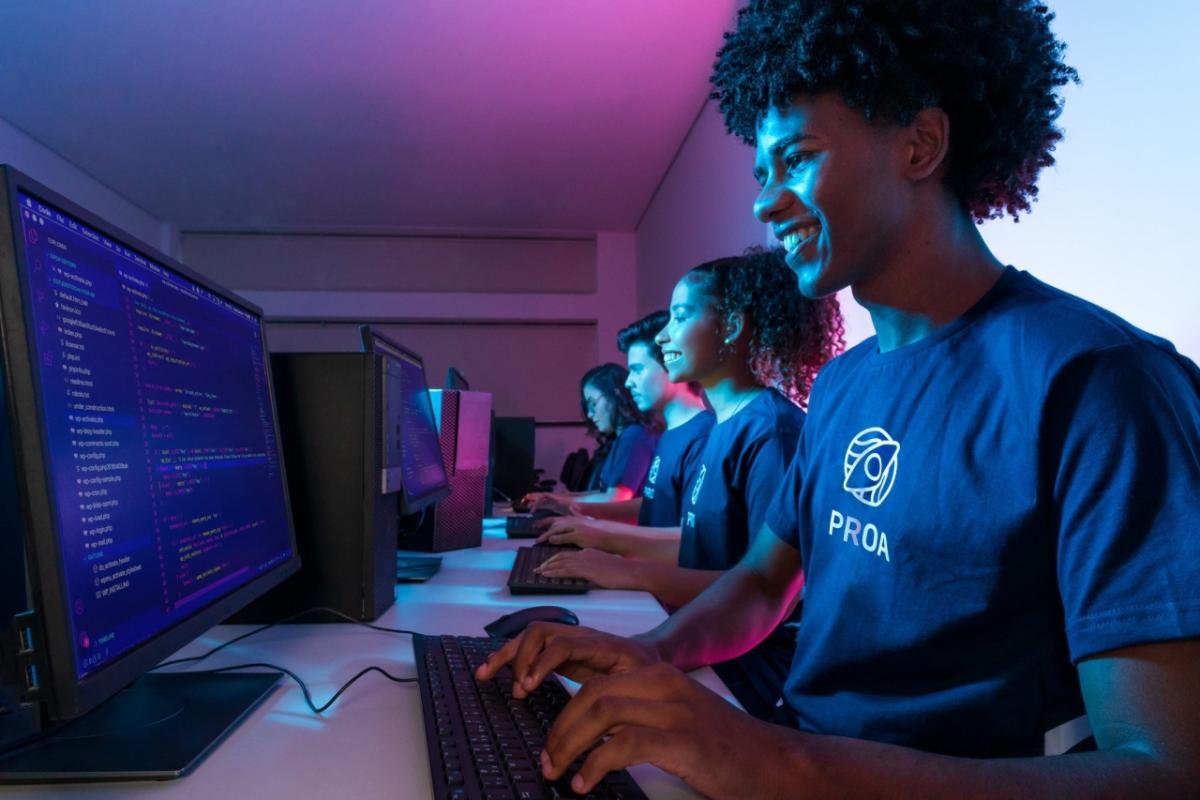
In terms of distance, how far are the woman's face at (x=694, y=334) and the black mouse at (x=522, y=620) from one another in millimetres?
985

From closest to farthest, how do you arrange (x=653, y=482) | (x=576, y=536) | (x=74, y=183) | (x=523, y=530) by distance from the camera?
(x=576, y=536) → (x=523, y=530) → (x=653, y=482) → (x=74, y=183)

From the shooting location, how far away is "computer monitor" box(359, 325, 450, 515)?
1105 mm

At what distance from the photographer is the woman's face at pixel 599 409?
3783 millimetres

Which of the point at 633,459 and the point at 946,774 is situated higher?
the point at 946,774

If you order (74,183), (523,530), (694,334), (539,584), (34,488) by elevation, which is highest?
(74,183)

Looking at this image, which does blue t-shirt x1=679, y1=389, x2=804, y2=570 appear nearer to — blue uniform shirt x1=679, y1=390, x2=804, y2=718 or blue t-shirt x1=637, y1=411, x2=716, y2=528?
blue uniform shirt x1=679, y1=390, x2=804, y2=718

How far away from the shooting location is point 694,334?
1874mm

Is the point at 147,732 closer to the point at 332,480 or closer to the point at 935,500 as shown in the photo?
the point at 332,480

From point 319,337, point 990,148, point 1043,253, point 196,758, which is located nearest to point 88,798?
point 196,758

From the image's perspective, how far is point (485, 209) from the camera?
202 inches

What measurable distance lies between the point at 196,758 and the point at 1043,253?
144 centimetres

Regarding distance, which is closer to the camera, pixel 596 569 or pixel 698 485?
pixel 596 569

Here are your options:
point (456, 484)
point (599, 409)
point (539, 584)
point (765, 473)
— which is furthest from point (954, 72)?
point (599, 409)

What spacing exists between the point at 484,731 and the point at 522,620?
0.37 m
